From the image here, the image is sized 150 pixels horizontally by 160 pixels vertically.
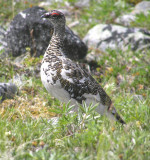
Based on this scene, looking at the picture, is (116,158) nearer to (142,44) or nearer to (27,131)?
(27,131)

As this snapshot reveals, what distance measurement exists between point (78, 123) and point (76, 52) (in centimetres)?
314

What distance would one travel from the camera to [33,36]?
238 inches

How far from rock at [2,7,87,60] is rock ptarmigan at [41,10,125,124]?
1.88 meters

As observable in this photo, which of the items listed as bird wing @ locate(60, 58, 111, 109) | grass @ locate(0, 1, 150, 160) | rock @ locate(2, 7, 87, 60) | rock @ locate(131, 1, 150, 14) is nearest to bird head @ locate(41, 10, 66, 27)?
bird wing @ locate(60, 58, 111, 109)

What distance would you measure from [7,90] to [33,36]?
1.76 m

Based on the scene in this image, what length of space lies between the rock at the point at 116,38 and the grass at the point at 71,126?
131cm

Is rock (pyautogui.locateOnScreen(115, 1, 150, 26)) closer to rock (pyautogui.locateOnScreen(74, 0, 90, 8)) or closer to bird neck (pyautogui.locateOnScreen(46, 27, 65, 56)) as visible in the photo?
rock (pyautogui.locateOnScreen(74, 0, 90, 8))

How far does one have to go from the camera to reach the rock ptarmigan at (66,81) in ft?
12.1

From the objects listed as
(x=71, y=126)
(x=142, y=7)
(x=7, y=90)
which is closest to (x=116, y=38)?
(x=142, y=7)

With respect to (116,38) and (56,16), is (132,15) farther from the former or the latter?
(56,16)

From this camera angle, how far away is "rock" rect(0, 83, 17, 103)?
469 centimetres

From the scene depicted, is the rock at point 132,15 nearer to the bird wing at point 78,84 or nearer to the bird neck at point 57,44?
the bird neck at point 57,44

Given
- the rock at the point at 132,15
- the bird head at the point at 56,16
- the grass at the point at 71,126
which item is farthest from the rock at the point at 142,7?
the bird head at the point at 56,16

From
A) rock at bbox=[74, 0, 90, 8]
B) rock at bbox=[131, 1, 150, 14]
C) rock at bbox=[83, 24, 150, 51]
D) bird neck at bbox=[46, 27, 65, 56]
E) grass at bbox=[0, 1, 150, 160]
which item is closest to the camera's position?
grass at bbox=[0, 1, 150, 160]
